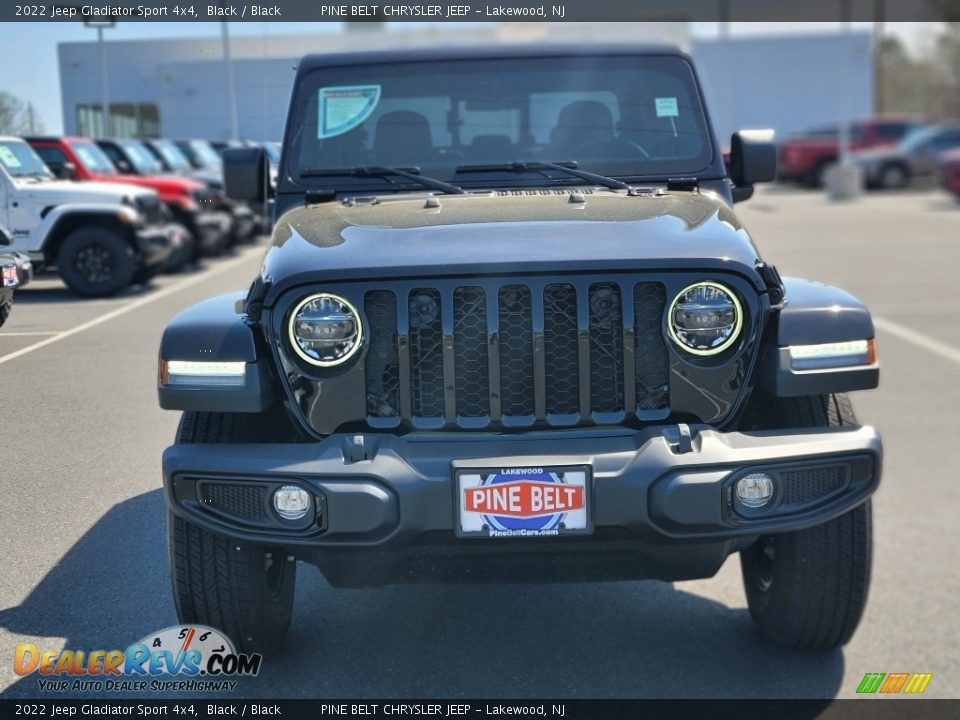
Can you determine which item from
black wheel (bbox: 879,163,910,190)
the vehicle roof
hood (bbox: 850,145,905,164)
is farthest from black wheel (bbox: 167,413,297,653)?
black wheel (bbox: 879,163,910,190)

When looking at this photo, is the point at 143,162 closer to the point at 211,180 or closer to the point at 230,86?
the point at 211,180

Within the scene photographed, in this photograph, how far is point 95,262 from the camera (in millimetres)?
3602

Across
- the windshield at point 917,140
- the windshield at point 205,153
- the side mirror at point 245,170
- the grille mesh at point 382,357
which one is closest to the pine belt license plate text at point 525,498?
the grille mesh at point 382,357

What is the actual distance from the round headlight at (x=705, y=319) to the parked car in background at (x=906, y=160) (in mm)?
32911

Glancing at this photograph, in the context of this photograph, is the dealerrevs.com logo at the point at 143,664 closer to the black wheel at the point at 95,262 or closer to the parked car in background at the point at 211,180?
the black wheel at the point at 95,262

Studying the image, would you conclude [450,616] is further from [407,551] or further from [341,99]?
[341,99]

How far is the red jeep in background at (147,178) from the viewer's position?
357cm

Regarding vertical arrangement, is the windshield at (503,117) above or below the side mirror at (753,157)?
above

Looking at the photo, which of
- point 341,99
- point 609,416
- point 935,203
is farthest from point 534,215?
point 935,203

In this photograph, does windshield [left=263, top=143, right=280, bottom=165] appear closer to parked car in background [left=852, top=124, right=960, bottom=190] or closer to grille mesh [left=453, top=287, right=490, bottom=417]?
grille mesh [left=453, top=287, right=490, bottom=417]

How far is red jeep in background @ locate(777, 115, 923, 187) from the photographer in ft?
119

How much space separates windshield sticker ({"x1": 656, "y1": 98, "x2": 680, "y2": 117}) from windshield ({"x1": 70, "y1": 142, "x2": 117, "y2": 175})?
6.74 feet

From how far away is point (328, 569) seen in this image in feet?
11.6

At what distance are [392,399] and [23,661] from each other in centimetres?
118
